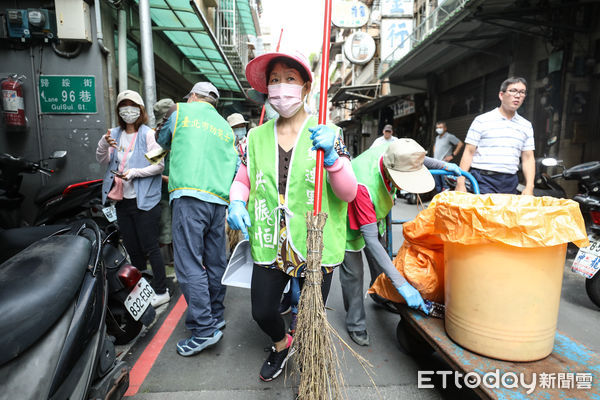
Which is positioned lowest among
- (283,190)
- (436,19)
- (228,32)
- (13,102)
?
(283,190)

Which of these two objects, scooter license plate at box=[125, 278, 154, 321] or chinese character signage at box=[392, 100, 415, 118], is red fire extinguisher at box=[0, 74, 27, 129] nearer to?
scooter license plate at box=[125, 278, 154, 321]

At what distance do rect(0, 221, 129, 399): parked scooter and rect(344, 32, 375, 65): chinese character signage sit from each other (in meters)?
14.3

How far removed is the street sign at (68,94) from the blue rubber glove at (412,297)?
4.84m

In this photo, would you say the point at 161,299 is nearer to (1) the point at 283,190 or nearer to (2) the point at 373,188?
(1) the point at 283,190

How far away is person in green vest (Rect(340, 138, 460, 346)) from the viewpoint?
2090 millimetres

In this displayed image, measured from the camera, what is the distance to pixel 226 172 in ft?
8.35

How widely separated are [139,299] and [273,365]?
3.35 ft

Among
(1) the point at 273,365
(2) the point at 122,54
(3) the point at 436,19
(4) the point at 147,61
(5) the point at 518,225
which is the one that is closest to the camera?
(5) the point at 518,225

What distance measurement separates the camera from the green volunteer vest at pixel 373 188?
2.34 meters

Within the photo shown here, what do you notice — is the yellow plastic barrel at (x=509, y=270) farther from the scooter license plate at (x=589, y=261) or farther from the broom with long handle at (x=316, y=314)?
the scooter license plate at (x=589, y=261)

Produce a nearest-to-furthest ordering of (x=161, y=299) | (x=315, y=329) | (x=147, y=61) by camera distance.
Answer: (x=315, y=329)
(x=161, y=299)
(x=147, y=61)

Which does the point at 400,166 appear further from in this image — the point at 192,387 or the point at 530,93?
the point at 530,93

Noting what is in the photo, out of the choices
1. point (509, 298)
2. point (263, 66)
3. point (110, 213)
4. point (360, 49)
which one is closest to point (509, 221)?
point (509, 298)

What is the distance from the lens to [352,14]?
41.2 ft
